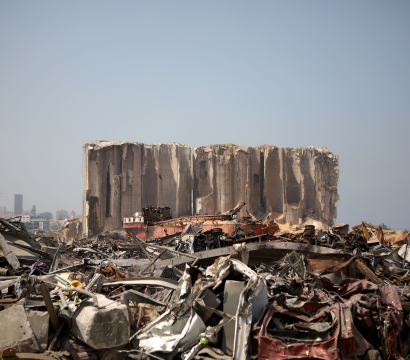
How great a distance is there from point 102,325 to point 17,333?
918mm

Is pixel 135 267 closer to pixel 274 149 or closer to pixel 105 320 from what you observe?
pixel 105 320

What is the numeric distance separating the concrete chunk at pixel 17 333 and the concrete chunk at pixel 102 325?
1.61 feet

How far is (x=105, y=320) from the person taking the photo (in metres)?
4.37

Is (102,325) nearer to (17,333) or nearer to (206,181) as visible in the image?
(17,333)

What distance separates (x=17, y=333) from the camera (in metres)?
4.17

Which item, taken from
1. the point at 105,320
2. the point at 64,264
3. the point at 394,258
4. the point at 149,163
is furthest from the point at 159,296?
the point at 149,163

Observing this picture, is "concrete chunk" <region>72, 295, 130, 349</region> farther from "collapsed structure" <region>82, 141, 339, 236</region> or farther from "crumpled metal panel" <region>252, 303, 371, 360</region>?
"collapsed structure" <region>82, 141, 339, 236</region>

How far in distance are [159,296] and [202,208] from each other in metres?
42.6

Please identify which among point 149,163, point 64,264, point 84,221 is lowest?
point 84,221

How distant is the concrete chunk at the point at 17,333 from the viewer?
4094mm

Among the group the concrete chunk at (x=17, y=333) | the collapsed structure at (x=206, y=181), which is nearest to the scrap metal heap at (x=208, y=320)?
the concrete chunk at (x=17, y=333)

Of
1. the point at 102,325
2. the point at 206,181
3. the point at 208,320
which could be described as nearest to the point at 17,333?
the point at 102,325

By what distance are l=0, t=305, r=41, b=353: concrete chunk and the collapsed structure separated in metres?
44.0

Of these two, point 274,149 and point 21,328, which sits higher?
point 274,149
